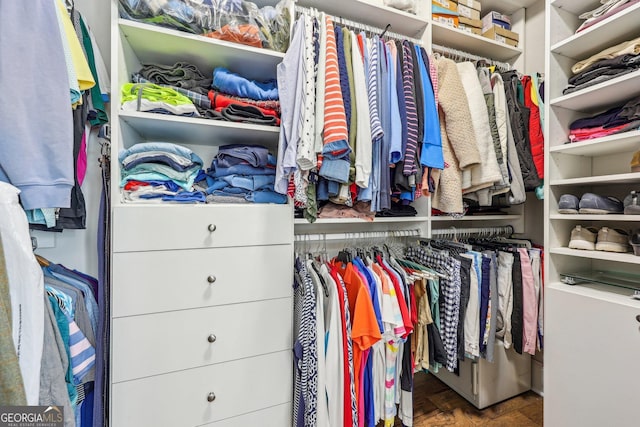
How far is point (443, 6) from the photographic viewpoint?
5.07ft

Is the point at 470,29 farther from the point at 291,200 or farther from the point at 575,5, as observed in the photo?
the point at 291,200

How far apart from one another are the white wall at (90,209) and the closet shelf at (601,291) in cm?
211

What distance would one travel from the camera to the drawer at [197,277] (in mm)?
923

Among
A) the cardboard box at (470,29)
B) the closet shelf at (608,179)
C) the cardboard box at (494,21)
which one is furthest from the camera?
the cardboard box at (494,21)

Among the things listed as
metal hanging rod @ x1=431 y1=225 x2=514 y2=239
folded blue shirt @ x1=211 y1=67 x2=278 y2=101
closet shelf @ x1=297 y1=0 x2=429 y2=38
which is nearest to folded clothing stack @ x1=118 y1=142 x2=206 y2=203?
folded blue shirt @ x1=211 y1=67 x2=278 y2=101

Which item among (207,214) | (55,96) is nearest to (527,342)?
(207,214)

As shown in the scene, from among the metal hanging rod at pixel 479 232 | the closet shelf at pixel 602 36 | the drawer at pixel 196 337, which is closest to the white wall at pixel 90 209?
the drawer at pixel 196 337

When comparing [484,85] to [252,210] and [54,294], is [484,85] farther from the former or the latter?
[54,294]

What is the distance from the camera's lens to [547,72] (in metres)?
1.31

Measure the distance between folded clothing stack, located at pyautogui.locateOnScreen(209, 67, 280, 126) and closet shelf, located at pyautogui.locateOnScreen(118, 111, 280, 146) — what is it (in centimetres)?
4

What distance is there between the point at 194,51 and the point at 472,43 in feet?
5.33

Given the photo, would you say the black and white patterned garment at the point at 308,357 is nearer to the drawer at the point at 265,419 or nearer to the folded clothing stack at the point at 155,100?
the drawer at the point at 265,419

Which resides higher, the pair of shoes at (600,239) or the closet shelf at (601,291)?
the pair of shoes at (600,239)

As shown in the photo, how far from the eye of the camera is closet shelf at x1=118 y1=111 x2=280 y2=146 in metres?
1.01
